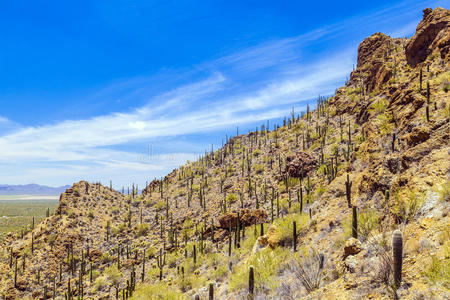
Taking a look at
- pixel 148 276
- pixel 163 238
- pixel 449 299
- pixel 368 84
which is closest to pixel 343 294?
pixel 449 299

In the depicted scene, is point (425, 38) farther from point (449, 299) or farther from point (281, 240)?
point (449, 299)

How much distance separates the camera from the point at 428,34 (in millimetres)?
23141

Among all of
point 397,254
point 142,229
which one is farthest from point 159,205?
point 397,254

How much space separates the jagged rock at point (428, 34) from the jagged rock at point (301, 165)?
14.2 meters

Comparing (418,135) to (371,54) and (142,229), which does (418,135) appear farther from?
(371,54)

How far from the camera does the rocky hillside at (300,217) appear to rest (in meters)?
6.98

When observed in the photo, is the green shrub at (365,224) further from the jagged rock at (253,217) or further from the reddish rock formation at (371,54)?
the reddish rock formation at (371,54)

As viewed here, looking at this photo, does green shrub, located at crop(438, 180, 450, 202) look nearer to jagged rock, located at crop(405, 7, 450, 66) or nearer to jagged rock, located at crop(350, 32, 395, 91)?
jagged rock, located at crop(405, 7, 450, 66)

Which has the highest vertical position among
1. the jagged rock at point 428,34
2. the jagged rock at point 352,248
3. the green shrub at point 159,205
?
the jagged rock at point 428,34

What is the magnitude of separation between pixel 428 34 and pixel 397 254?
86.7 feet

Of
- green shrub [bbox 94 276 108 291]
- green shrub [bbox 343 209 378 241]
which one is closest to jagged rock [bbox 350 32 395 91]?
green shrub [bbox 343 209 378 241]

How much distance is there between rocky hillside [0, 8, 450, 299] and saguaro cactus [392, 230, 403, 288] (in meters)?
0.02

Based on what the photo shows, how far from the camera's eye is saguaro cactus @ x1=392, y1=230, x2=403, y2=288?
16.9 ft

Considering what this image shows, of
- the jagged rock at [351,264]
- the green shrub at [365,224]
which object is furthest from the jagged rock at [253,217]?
the jagged rock at [351,264]
